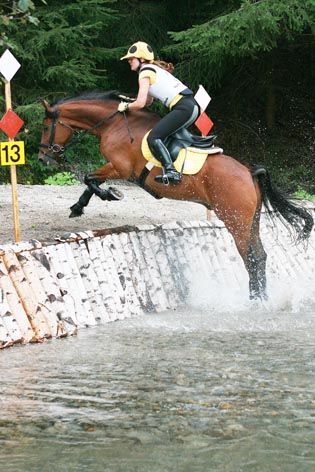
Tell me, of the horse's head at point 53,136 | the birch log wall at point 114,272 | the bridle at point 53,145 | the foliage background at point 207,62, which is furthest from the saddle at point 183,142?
the foliage background at point 207,62

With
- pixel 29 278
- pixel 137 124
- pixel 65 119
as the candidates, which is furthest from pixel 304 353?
pixel 65 119

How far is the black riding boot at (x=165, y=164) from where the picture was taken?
10.4 metres

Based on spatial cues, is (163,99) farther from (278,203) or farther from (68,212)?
(68,212)

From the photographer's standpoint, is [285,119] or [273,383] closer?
[273,383]

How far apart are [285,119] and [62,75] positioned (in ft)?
26.7

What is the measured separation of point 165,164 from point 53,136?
71.7 inches

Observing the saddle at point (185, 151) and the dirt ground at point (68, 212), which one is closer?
the saddle at point (185, 151)

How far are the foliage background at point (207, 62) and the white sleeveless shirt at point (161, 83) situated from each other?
253 inches

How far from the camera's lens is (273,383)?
684 cm

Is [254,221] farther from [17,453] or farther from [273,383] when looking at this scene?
[17,453]

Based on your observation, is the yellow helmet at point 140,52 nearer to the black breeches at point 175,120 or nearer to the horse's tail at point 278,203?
the black breeches at point 175,120

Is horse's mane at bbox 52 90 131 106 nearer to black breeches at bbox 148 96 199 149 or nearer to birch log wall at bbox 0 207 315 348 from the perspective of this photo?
black breeches at bbox 148 96 199 149

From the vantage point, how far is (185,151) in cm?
1056

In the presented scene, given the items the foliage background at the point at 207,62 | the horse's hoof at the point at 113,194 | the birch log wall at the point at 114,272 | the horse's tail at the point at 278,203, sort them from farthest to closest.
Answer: the foliage background at the point at 207,62
the horse's hoof at the point at 113,194
the horse's tail at the point at 278,203
the birch log wall at the point at 114,272
